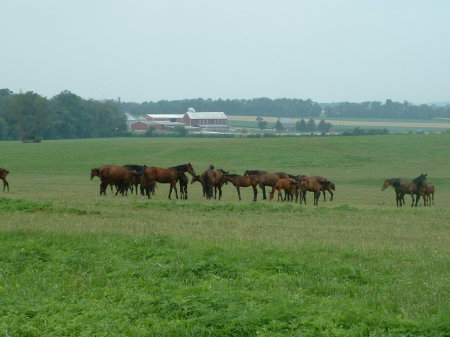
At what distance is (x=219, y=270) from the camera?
36.8 feet

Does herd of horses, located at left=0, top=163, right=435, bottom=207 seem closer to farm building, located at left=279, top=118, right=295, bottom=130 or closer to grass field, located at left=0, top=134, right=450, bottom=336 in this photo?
grass field, located at left=0, top=134, right=450, bottom=336

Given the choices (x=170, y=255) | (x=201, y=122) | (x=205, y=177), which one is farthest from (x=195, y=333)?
(x=201, y=122)

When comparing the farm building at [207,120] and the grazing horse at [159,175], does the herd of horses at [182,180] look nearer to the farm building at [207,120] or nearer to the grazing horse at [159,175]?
the grazing horse at [159,175]

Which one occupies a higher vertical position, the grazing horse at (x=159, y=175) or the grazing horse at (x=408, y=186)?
the grazing horse at (x=159, y=175)

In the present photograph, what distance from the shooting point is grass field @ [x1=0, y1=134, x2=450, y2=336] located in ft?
27.7

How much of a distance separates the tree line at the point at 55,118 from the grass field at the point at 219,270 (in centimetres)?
8698

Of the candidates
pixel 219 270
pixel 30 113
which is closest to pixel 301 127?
pixel 30 113

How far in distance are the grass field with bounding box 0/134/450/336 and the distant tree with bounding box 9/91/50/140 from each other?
92.3 m

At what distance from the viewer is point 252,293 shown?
9.72 metres

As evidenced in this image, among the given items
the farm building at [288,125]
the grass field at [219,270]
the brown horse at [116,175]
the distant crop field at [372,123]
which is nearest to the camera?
the grass field at [219,270]

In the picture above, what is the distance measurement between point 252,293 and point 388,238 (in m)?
7.48

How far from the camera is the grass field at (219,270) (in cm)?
843

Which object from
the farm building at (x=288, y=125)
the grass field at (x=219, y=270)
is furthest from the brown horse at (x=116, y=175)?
the farm building at (x=288, y=125)

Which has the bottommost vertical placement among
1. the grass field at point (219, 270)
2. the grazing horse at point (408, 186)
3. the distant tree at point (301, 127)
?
the distant tree at point (301, 127)
